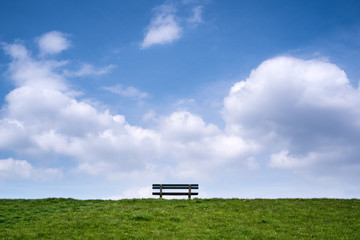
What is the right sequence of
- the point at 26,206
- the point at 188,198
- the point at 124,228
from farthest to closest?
the point at 188,198
the point at 26,206
the point at 124,228

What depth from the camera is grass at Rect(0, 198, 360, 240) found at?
1758cm

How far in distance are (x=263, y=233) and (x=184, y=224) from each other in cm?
477

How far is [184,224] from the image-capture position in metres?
19.4

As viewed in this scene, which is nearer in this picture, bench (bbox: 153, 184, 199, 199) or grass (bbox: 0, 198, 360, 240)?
grass (bbox: 0, 198, 360, 240)

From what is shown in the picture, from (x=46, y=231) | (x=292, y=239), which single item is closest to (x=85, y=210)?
(x=46, y=231)

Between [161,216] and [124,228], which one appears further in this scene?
[161,216]

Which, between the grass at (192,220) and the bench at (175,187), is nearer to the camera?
the grass at (192,220)

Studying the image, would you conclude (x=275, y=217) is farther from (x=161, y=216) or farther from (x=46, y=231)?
(x=46, y=231)

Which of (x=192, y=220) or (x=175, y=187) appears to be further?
(x=175, y=187)

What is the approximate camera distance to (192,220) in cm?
2053

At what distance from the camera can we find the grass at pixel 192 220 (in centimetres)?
Result: 1758

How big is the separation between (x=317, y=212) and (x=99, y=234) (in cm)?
1522

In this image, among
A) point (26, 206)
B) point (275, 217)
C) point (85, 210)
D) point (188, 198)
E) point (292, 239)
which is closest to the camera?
point (292, 239)

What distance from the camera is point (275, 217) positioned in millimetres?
21344
